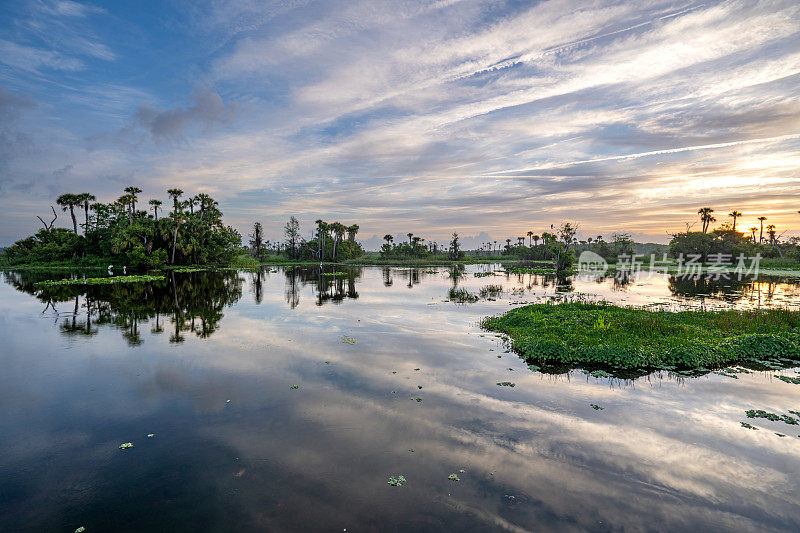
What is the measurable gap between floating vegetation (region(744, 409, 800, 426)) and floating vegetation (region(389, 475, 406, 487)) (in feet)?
34.8

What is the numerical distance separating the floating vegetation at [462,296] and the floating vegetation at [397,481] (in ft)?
82.0

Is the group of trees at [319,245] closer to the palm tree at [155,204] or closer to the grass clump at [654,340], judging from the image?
the palm tree at [155,204]

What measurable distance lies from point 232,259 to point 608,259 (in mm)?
108043

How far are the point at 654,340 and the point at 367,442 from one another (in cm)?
1443

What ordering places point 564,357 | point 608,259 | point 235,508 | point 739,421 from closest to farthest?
point 235,508 < point 739,421 < point 564,357 < point 608,259

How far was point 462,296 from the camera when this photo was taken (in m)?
35.6

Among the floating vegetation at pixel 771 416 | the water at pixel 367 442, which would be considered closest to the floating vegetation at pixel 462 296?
the water at pixel 367 442

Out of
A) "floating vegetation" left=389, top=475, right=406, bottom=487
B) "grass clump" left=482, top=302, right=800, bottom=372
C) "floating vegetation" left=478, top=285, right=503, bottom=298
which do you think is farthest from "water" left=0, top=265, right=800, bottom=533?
"floating vegetation" left=478, top=285, right=503, bottom=298

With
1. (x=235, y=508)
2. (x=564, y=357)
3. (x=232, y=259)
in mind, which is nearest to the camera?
(x=235, y=508)

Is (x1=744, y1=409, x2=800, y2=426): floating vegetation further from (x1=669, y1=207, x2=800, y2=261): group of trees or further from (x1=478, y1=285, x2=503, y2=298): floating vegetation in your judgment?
(x1=669, y1=207, x2=800, y2=261): group of trees

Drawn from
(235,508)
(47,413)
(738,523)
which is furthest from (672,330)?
(47,413)

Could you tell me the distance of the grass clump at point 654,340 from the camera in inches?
590

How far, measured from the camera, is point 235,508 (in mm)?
6617

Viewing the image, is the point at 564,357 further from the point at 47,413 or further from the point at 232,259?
the point at 232,259
